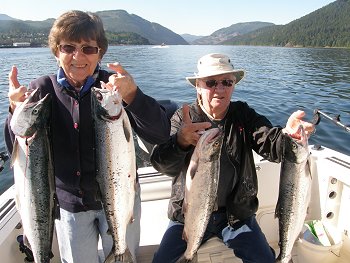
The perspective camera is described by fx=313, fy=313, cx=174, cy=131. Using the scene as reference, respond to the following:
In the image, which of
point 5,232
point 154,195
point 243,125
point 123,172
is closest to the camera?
point 123,172

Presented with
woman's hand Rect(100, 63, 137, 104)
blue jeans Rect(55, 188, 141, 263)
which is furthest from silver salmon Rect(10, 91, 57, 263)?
woman's hand Rect(100, 63, 137, 104)

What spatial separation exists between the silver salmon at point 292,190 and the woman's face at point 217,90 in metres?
0.82

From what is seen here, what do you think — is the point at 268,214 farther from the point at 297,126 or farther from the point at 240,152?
the point at 297,126

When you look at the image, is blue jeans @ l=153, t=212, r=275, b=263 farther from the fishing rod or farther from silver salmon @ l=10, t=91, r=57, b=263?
the fishing rod

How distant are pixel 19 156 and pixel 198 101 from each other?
6.64 feet

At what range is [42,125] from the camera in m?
2.39

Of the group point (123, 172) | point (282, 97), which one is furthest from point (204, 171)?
point (282, 97)

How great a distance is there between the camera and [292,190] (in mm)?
3006

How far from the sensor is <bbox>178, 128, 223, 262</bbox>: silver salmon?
2.72 m

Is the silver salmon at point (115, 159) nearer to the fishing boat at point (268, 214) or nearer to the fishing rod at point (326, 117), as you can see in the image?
the fishing boat at point (268, 214)

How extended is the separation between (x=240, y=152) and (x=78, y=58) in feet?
6.42

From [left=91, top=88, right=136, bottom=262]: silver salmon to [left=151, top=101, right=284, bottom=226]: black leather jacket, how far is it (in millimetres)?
642

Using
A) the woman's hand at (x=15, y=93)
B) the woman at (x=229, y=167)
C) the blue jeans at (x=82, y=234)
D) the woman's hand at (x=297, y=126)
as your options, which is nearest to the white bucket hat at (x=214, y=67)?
the woman at (x=229, y=167)

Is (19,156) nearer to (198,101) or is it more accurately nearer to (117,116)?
(117,116)
